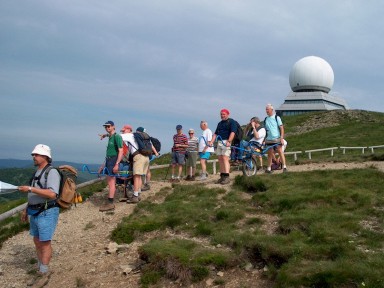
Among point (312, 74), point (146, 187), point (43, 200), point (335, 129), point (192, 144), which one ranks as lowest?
point (146, 187)

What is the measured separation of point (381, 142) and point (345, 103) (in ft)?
166

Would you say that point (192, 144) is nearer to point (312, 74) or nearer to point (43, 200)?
point (43, 200)

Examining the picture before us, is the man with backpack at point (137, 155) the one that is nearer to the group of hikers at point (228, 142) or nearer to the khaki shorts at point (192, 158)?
the group of hikers at point (228, 142)

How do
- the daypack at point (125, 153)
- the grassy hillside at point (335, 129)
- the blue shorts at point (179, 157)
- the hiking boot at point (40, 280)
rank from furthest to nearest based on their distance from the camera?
the grassy hillside at point (335, 129)
the blue shorts at point (179, 157)
the daypack at point (125, 153)
the hiking boot at point (40, 280)

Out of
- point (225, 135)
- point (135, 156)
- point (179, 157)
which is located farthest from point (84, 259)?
point (179, 157)

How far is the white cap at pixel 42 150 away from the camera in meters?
7.70

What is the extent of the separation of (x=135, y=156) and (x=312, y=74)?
65093 mm

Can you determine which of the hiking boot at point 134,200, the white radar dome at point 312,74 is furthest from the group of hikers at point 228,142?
the white radar dome at point 312,74

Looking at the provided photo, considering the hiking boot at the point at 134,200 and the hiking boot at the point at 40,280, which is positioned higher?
the hiking boot at the point at 134,200

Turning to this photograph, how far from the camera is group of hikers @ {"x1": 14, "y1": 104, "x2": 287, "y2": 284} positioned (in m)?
7.75

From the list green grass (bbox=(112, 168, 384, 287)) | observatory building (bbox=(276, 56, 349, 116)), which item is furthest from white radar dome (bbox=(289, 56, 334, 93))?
green grass (bbox=(112, 168, 384, 287))

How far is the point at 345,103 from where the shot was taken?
259 ft

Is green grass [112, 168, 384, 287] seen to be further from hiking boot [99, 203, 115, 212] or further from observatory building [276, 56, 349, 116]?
observatory building [276, 56, 349, 116]

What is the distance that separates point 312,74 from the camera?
238 ft
